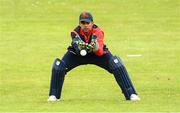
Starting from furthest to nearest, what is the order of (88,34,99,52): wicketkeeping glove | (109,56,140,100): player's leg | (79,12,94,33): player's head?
1. (109,56,140,100): player's leg
2. (79,12,94,33): player's head
3. (88,34,99,52): wicketkeeping glove

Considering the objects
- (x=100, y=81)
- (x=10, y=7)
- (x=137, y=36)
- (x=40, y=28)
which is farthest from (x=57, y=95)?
(x=10, y=7)

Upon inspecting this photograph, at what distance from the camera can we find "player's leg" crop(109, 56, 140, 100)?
15945mm

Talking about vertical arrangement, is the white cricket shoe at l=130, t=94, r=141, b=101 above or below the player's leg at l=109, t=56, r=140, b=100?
below

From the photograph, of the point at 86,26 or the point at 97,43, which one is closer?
the point at 97,43

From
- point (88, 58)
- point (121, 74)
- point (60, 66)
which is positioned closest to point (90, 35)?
point (88, 58)

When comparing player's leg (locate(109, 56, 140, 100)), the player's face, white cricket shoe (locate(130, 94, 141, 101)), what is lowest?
white cricket shoe (locate(130, 94, 141, 101))

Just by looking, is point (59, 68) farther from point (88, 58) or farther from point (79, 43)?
point (79, 43)

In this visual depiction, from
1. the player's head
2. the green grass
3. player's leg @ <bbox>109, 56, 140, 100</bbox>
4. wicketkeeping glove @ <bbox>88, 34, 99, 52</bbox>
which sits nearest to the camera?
wicketkeeping glove @ <bbox>88, 34, 99, 52</bbox>

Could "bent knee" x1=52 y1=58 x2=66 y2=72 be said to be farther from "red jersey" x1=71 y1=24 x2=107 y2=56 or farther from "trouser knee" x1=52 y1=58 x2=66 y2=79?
"red jersey" x1=71 y1=24 x2=107 y2=56

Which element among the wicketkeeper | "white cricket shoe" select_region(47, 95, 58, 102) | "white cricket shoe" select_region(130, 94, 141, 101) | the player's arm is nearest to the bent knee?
the wicketkeeper

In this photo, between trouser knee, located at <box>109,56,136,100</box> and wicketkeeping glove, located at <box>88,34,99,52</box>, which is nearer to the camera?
wicketkeeping glove, located at <box>88,34,99,52</box>

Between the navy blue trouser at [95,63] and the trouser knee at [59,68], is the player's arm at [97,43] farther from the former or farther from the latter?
the trouser knee at [59,68]

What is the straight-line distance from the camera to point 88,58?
16000mm

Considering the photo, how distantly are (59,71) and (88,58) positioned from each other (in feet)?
1.87
